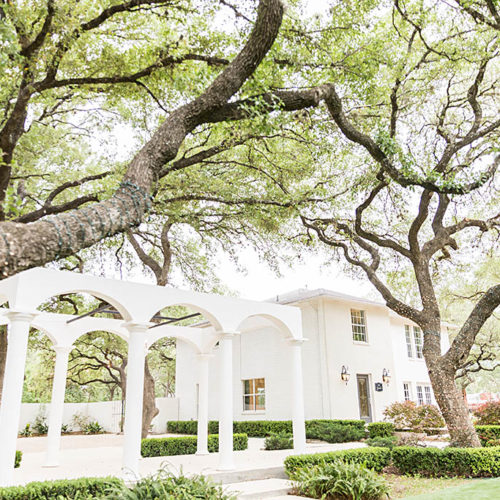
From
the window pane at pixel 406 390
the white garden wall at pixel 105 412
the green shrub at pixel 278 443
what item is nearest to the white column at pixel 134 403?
the green shrub at pixel 278 443

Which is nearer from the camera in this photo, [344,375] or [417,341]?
[344,375]

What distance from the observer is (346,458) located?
31.2 feet

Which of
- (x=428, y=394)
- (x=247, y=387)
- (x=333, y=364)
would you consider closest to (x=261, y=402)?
(x=247, y=387)

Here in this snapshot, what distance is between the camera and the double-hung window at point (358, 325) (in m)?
19.6

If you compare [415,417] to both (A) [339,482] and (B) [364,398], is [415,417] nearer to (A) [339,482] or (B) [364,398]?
(B) [364,398]

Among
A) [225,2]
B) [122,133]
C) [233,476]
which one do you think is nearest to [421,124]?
[225,2]

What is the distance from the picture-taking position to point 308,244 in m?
14.7

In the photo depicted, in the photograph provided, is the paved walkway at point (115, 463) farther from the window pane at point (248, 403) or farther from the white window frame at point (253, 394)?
the window pane at point (248, 403)

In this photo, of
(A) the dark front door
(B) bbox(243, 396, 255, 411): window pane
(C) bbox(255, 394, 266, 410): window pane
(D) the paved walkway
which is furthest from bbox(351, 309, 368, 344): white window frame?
(D) the paved walkway

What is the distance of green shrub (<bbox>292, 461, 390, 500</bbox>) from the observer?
7719mm

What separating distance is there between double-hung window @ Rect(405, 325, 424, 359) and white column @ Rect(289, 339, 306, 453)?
39.4 ft

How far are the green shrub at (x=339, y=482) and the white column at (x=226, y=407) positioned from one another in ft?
5.04

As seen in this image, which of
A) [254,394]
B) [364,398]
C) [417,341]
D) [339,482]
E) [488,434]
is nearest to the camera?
[339,482]

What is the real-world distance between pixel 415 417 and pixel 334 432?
8.91 feet
